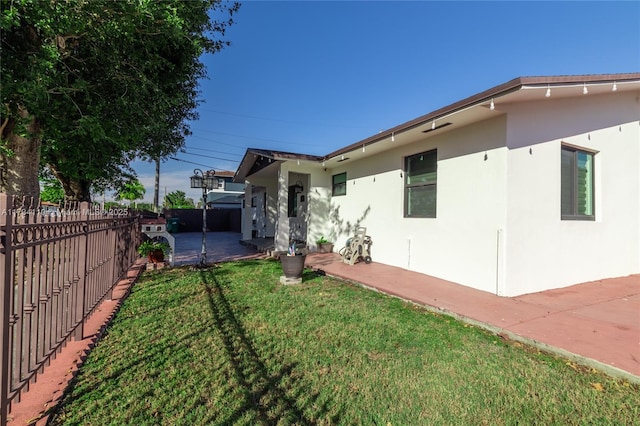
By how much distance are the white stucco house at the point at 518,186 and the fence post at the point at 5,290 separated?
5.49 m

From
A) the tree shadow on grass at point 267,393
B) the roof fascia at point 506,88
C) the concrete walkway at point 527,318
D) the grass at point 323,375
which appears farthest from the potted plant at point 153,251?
the roof fascia at point 506,88

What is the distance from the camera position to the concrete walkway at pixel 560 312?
298cm

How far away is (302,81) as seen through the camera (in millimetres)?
16219

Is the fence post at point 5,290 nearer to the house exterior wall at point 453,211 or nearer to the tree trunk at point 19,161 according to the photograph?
the tree trunk at point 19,161

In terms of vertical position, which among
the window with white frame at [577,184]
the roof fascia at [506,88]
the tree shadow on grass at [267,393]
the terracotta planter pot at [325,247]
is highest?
the roof fascia at [506,88]

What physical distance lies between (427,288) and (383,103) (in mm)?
12487

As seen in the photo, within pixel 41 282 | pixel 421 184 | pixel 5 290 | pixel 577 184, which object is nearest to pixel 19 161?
pixel 41 282

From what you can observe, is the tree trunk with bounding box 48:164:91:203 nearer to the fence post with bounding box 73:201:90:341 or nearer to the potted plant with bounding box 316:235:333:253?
the potted plant with bounding box 316:235:333:253

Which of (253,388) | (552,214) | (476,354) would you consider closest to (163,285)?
(253,388)

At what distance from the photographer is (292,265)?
5836 mm

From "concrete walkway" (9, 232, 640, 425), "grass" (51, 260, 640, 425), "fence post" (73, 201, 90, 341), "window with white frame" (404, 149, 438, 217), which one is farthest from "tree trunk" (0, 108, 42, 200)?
"window with white frame" (404, 149, 438, 217)

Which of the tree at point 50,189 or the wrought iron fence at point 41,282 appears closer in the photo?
the wrought iron fence at point 41,282

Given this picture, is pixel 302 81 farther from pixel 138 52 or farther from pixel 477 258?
pixel 477 258

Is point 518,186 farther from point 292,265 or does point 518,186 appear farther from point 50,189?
point 50,189
